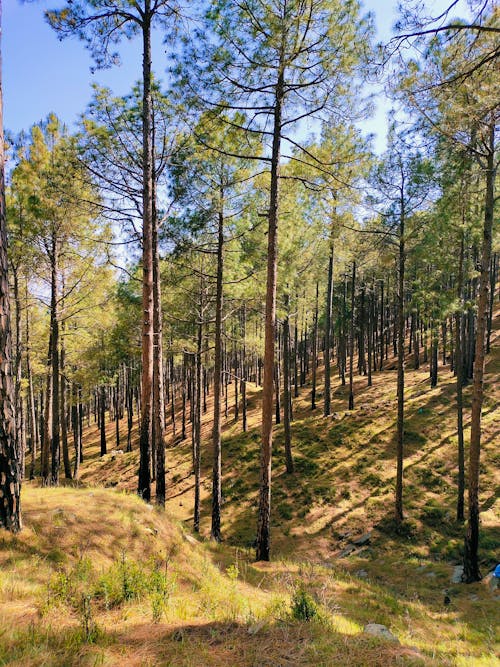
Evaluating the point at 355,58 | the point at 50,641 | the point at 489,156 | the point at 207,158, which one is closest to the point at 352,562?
the point at 50,641

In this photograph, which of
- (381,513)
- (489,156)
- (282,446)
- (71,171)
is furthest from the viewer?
(282,446)

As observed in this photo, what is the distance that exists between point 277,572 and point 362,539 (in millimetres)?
7155

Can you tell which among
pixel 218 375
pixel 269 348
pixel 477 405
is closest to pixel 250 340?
pixel 218 375

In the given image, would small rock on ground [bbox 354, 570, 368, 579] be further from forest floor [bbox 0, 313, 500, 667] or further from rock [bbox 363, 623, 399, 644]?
rock [bbox 363, 623, 399, 644]

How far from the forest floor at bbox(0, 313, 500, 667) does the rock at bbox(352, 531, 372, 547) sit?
1.6 inches

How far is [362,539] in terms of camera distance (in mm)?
13438

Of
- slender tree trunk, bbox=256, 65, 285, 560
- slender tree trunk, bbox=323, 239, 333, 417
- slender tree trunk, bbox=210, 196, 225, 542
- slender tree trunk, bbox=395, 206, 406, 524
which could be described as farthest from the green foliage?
slender tree trunk, bbox=323, 239, 333, 417

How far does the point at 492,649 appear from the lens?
579 centimetres

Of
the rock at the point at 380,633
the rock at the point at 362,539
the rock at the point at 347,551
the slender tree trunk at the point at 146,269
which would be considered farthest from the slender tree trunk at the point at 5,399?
the rock at the point at 362,539

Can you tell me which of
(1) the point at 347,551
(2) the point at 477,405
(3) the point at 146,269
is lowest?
(1) the point at 347,551

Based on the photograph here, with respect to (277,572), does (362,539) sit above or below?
below

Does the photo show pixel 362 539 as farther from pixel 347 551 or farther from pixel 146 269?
pixel 146 269

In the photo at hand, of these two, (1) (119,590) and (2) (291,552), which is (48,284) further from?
(2) (291,552)

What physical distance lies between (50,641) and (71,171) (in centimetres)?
1007
